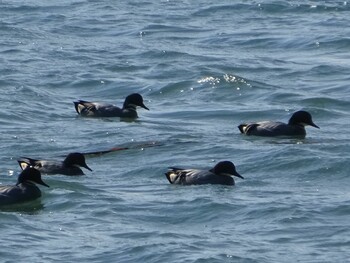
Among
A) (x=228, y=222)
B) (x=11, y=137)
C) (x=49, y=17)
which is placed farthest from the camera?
(x=49, y=17)

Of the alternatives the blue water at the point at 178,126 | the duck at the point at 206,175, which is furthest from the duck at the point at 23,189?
the duck at the point at 206,175

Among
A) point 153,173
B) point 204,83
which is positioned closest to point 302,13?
point 204,83

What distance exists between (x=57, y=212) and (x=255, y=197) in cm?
249

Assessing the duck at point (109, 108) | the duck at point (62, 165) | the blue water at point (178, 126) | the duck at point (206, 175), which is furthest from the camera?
the duck at point (109, 108)

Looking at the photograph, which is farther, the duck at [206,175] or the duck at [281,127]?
the duck at [281,127]

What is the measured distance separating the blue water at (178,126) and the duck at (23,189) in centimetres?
16

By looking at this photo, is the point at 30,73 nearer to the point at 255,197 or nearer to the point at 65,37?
the point at 65,37

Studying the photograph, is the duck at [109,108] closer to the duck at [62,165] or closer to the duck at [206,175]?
the duck at [62,165]

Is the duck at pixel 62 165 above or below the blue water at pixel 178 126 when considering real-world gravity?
above

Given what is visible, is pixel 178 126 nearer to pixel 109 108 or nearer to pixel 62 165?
pixel 109 108

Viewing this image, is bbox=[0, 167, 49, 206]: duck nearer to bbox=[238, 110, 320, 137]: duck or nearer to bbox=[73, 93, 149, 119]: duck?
bbox=[238, 110, 320, 137]: duck

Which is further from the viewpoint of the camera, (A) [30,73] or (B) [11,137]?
(A) [30,73]

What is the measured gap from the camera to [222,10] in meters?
38.4

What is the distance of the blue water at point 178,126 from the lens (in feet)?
59.2
